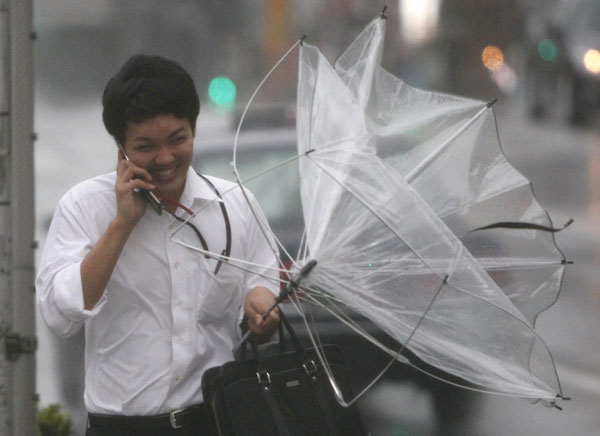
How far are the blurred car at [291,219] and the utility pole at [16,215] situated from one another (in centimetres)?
161

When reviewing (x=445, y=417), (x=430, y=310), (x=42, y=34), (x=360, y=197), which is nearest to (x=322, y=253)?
(x=360, y=197)

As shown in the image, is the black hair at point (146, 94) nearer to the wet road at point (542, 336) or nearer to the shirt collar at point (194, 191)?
the shirt collar at point (194, 191)

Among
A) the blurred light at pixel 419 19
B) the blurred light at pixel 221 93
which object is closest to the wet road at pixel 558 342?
the blurred light at pixel 419 19

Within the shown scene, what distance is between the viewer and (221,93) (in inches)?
317

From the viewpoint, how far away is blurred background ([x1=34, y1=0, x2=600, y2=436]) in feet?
19.2

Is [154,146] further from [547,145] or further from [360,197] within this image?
[547,145]

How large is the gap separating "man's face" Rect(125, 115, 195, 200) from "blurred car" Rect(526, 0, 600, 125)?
30.7ft

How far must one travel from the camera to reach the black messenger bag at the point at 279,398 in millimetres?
2369

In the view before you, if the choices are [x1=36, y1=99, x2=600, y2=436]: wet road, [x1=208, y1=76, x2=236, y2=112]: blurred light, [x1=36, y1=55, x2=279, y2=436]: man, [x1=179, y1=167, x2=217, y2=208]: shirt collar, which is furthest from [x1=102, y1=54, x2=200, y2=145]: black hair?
[x1=208, y1=76, x2=236, y2=112]: blurred light

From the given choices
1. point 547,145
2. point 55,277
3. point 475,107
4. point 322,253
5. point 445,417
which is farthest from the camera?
point 547,145

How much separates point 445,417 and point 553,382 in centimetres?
338

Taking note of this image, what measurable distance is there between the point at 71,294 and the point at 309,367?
1.95 ft

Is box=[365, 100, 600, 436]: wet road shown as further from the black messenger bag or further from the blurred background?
the black messenger bag

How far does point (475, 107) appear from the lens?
8.58 ft
